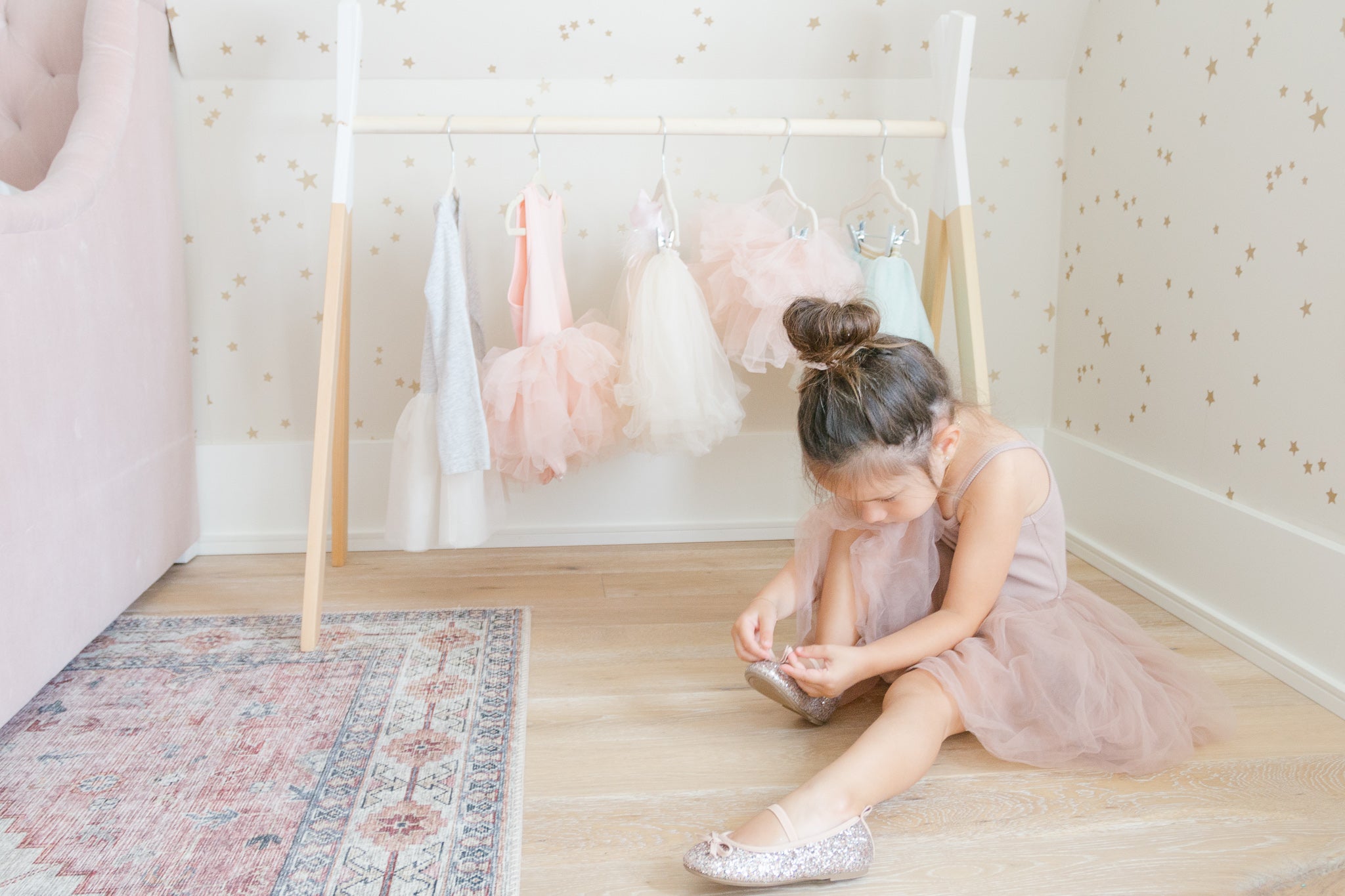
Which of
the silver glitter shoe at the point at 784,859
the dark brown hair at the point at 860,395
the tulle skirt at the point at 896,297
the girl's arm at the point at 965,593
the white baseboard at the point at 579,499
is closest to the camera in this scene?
the silver glitter shoe at the point at 784,859

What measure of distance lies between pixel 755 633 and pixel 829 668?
Answer: 0.13 metres

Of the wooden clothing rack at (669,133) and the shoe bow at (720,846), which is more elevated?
the wooden clothing rack at (669,133)

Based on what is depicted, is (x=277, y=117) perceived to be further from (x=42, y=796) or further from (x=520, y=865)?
(x=520, y=865)

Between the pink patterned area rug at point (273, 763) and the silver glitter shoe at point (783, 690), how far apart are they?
1.03ft

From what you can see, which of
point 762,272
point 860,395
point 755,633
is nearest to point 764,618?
point 755,633

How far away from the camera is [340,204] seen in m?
1.55

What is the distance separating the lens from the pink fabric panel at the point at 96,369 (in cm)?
124

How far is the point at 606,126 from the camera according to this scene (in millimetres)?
1593

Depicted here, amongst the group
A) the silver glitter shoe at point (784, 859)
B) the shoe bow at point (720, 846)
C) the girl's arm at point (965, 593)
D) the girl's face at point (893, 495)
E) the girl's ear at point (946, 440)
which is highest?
the girl's ear at point (946, 440)

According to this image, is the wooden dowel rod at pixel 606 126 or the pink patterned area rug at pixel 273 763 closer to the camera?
the pink patterned area rug at pixel 273 763

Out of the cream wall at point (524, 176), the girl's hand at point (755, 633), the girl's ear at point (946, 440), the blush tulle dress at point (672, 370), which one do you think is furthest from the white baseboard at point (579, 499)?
the girl's ear at point (946, 440)

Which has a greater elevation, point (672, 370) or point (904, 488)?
point (672, 370)

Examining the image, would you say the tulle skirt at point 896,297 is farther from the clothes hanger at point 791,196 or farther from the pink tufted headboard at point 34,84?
the pink tufted headboard at point 34,84

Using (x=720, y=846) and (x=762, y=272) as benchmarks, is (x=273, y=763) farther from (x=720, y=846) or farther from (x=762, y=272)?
(x=762, y=272)
